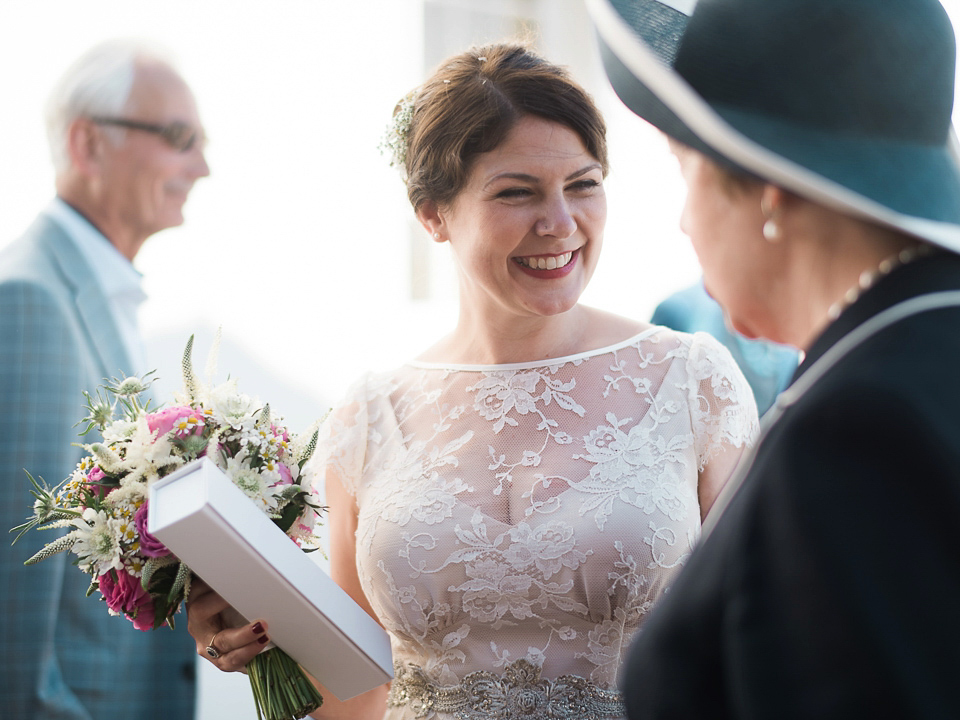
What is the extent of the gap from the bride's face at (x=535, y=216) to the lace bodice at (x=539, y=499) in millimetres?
231

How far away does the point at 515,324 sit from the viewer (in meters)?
2.30

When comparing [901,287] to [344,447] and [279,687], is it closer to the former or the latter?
[279,687]

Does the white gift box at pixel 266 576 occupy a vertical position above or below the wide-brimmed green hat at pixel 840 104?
below

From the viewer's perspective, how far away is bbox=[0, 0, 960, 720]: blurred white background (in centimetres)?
343

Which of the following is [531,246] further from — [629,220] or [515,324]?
[629,220]

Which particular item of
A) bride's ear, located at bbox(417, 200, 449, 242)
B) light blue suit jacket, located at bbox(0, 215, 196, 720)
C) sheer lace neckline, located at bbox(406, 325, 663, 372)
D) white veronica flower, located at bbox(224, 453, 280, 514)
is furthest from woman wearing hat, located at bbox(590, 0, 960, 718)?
light blue suit jacket, located at bbox(0, 215, 196, 720)

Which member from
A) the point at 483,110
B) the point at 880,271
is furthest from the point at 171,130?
the point at 880,271

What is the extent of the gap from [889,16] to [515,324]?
4.98ft

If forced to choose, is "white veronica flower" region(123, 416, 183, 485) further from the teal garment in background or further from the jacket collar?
the teal garment in background

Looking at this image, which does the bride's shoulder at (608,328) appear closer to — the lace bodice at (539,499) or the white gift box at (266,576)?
the lace bodice at (539,499)

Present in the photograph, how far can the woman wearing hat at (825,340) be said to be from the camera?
707mm

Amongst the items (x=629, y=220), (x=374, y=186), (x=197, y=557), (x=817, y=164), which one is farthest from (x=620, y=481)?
(x=629, y=220)

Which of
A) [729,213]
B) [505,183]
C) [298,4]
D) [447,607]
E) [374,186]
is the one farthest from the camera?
[374,186]

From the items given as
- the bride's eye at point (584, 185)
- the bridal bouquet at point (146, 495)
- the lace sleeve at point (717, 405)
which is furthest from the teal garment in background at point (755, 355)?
the bridal bouquet at point (146, 495)
